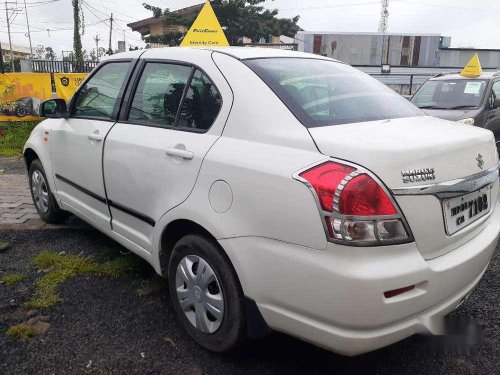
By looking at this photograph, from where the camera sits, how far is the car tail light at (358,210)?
1.77 meters

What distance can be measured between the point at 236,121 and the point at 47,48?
77565 millimetres

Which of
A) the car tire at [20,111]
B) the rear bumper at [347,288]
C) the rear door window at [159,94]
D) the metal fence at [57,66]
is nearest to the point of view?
the rear bumper at [347,288]

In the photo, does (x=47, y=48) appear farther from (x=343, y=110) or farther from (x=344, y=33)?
(x=343, y=110)

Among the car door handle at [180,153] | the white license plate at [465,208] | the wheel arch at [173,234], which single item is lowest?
the wheel arch at [173,234]

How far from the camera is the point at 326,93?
2490 millimetres

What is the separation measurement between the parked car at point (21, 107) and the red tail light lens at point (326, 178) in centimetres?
1123

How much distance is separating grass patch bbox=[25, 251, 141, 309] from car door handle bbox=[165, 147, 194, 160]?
1.36m

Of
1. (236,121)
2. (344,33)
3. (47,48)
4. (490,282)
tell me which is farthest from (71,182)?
(47,48)

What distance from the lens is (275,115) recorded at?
2.16m

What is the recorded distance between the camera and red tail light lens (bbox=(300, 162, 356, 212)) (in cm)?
179

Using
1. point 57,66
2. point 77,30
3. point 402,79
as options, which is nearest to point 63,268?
point 57,66

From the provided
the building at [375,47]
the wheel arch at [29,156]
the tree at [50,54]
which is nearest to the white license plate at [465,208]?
the wheel arch at [29,156]

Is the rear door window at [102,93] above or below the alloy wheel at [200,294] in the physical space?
above

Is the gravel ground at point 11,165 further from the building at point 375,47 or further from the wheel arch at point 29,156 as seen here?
the building at point 375,47
